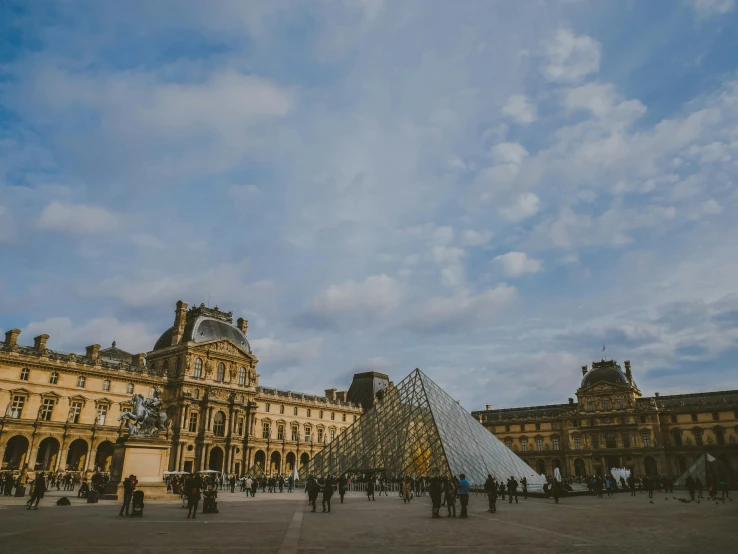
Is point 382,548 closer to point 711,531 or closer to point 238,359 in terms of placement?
point 711,531

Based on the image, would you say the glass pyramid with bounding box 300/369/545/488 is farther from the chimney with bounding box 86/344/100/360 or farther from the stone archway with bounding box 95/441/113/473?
the chimney with bounding box 86/344/100/360

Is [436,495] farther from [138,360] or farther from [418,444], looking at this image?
[138,360]

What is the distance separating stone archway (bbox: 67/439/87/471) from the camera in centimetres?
4266

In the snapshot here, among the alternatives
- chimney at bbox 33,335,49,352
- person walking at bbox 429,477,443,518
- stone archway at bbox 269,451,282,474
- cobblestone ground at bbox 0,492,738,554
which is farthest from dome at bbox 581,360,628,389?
chimney at bbox 33,335,49,352

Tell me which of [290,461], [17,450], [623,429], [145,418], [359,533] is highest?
[623,429]

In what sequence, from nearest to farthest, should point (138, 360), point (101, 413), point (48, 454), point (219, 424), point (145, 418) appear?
point (145, 418), point (48, 454), point (101, 413), point (219, 424), point (138, 360)

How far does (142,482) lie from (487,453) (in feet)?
64.9

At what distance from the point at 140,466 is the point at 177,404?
30.0 metres

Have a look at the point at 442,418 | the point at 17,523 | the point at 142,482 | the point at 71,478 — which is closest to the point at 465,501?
the point at 17,523

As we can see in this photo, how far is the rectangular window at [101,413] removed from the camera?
4406 cm

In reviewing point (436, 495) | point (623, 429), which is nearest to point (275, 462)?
point (623, 429)

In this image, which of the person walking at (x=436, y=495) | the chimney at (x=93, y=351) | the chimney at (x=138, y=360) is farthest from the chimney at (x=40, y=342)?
the person walking at (x=436, y=495)

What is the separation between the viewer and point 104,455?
4453 centimetres

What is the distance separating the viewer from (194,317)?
178 feet
